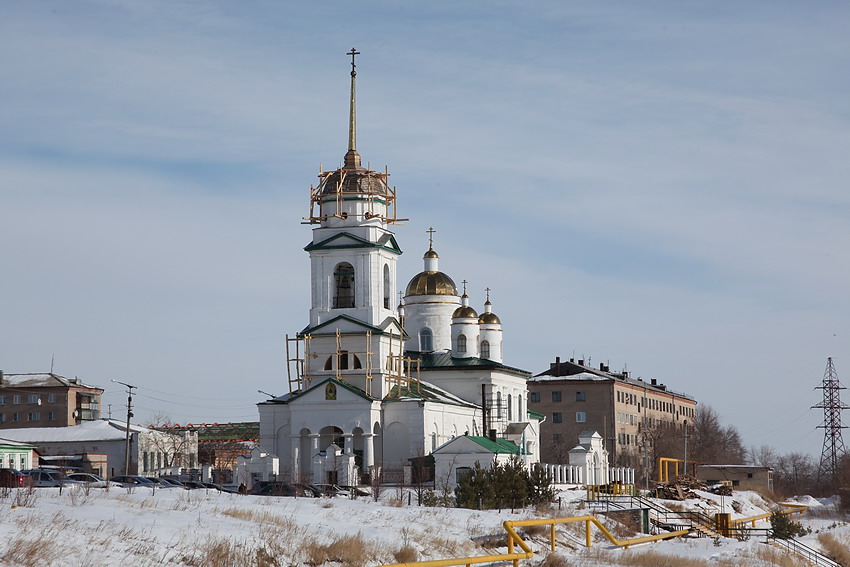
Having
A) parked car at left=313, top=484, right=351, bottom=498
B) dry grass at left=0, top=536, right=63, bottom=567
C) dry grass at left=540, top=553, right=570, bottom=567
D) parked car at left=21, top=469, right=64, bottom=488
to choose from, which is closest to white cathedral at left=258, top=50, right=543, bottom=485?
parked car at left=313, top=484, right=351, bottom=498

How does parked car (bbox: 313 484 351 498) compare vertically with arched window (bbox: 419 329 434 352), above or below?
below

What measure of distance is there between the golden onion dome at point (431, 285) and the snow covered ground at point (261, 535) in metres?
43.2

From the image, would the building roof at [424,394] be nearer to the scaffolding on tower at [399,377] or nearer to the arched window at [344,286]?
the scaffolding on tower at [399,377]

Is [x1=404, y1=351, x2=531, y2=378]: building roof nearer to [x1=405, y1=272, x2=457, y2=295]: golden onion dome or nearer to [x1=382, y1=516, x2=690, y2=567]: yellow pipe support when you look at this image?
[x1=405, y1=272, x2=457, y2=295]: golden onion dome

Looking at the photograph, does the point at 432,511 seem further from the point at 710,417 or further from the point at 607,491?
the point at 710,417

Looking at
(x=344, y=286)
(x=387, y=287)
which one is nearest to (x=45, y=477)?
(x=344, y=286)

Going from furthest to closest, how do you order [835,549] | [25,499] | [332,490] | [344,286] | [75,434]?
[75,434] < [344,286] < [332,490] < [835,549] < [25,499]

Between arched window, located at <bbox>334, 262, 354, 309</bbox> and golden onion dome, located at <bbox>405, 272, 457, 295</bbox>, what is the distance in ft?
36.9

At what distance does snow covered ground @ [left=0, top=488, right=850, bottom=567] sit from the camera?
2055cm

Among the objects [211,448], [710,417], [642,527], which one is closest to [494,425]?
[211,448]

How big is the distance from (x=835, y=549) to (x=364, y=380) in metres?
29.7

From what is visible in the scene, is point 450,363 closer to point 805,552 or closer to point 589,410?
point 805,552

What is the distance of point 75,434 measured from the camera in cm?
8744

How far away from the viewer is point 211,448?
93.9 metres
